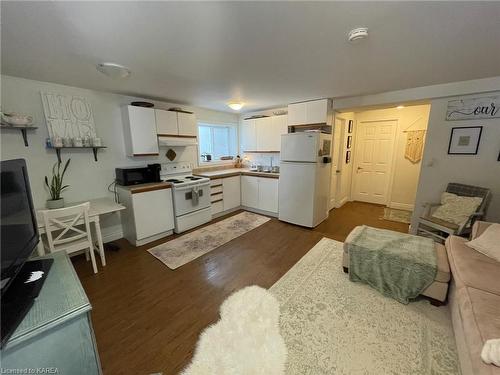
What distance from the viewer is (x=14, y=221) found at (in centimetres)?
104

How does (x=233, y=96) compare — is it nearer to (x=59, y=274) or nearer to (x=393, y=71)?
(x=393, y=71)

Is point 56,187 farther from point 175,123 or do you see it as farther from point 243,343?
point 243,343

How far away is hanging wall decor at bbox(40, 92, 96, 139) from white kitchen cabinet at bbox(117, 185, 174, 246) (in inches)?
36.6

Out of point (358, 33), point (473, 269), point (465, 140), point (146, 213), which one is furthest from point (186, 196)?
point (465, 140)

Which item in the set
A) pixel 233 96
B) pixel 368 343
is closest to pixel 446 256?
pixel 368 343

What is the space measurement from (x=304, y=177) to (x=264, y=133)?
4.84 feet

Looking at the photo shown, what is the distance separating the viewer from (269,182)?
14.0ft

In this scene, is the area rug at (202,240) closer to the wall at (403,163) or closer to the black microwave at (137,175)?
the black microwave at (137,175)

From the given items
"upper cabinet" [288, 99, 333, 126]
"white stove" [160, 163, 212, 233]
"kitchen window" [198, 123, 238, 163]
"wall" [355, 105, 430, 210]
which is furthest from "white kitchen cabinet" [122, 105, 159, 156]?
"wall" [355, 105, 430, 210]

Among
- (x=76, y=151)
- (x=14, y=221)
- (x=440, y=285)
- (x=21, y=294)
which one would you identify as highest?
(x=76, y=151)

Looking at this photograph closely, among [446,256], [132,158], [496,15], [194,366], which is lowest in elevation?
[194,366]

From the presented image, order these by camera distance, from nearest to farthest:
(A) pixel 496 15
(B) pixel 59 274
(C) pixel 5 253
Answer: (C) pixel 5 253, (B) pixel 59 274, (A) pixel 496 15

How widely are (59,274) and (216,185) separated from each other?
3121 millimetres

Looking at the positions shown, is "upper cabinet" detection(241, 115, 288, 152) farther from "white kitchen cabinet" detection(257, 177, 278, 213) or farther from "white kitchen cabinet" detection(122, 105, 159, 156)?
"white kitchen cabinet" detection(122, 105, 159, 156)
